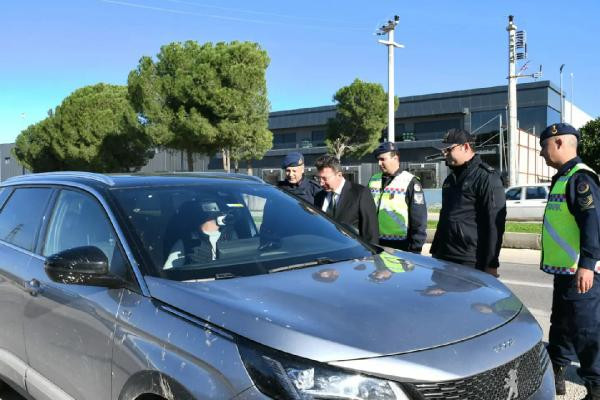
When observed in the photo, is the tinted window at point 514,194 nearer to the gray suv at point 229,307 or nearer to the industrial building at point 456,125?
the gray suv at point 229,307

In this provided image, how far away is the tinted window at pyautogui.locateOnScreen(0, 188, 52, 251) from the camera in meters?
3.17

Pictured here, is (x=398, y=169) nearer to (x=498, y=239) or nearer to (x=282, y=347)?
(x=498, y=239)

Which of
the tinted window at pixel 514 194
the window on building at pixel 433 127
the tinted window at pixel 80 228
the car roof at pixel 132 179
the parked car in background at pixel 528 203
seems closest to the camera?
the tinted window at pixel 80 228

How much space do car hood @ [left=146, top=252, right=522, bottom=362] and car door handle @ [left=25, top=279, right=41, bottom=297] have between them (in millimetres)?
978

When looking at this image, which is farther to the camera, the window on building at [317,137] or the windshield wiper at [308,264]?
the window on building at [317,137]

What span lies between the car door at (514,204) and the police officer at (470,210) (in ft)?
46.9

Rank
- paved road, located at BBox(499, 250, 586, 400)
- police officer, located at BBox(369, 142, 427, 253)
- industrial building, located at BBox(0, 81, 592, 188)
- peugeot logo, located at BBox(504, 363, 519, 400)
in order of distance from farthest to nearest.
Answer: industrial building, located at BBox(0, 81, 592, 188)
police officer, located at BBox(369, 142, 427, 253)
paved road, located at BBox(499, 250, 586, 400)
peugeot logo, located at BBox(504, 363, 519, 400)

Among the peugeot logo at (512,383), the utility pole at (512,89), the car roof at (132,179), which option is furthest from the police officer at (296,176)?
the utility pole at (512,89)

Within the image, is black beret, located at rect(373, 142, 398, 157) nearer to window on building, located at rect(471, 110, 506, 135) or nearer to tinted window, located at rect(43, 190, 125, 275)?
tinted window, located at rect(43, 190, 125, 275)

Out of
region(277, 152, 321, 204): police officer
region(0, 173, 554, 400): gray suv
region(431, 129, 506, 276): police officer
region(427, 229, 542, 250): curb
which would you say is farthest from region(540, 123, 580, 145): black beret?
region(427, 229, 542, 250): curb

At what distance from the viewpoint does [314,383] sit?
1.68 meters

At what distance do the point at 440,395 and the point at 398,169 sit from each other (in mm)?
3439

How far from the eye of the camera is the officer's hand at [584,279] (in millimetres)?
3232

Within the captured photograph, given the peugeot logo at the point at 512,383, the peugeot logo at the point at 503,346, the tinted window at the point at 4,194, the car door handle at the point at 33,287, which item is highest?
the tinted window at the point at 4,194
